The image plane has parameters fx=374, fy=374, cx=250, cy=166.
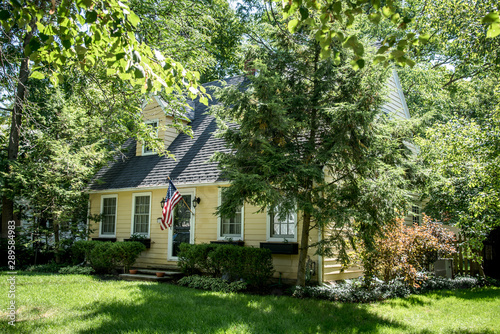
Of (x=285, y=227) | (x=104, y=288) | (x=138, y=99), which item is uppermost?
(x=138, y=99)

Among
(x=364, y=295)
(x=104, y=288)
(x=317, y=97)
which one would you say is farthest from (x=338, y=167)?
(x=104, y=288)

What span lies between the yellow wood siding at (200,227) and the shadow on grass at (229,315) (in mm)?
2076

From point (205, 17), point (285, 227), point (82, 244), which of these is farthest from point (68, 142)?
point (285, 227)

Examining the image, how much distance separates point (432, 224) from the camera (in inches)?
410

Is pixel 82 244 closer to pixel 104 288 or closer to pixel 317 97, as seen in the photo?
pixel 104 288

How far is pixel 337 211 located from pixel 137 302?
4.20 metres

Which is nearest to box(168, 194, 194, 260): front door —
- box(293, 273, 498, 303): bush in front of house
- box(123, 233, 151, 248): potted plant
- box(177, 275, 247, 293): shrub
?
box(123, 233, 151, 248): potted plant

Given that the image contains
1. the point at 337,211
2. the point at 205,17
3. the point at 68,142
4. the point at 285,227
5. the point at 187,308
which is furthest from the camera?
the point at 68,142

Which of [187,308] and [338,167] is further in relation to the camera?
[338,167]

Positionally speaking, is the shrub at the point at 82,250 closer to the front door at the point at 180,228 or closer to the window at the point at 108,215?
the window at the point at 108,215

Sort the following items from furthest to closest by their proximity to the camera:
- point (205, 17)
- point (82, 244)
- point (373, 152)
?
point (82, 244) < point (205, 17) < point (373, 152)

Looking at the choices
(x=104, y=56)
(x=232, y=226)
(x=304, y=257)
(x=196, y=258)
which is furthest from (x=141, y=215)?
(x=104, y=56)

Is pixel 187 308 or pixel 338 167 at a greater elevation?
pixel 338 167

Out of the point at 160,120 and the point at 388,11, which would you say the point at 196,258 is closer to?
the point at 160,120
